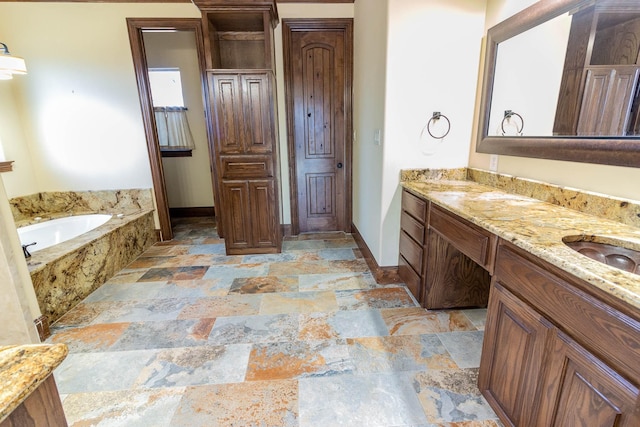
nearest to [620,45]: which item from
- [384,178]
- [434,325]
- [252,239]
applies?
[384,178]

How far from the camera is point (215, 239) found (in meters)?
3.87

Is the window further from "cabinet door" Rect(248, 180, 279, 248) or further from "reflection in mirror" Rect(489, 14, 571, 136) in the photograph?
"reflection in mirror" Rect(489, 14, 571, 136)

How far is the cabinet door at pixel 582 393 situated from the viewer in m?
0.79

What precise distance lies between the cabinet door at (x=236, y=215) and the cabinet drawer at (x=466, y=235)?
1988 millimetres

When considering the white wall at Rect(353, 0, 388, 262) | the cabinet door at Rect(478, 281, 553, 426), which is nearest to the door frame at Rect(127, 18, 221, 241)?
the white wall at Rect(353, 0, 388, 262)

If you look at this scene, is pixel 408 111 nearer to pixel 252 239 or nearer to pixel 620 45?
pixel 620 45

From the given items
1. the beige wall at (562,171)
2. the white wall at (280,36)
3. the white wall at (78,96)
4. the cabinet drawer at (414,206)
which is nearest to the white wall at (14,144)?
the white wall at (78,96)

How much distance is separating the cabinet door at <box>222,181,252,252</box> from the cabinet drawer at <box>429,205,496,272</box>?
6.52 ft

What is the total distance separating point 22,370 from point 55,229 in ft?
11.7

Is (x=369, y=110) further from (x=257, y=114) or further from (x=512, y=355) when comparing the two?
(x=512, y=355)

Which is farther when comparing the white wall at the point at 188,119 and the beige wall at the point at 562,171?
the white wall at the point at 188,119

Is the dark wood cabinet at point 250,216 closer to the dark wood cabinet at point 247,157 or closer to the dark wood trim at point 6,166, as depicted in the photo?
the dark wood cabinet at point 247,157

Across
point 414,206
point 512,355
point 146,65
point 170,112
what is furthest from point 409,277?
point 170,112

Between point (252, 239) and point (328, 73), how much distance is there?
208 centimetres
